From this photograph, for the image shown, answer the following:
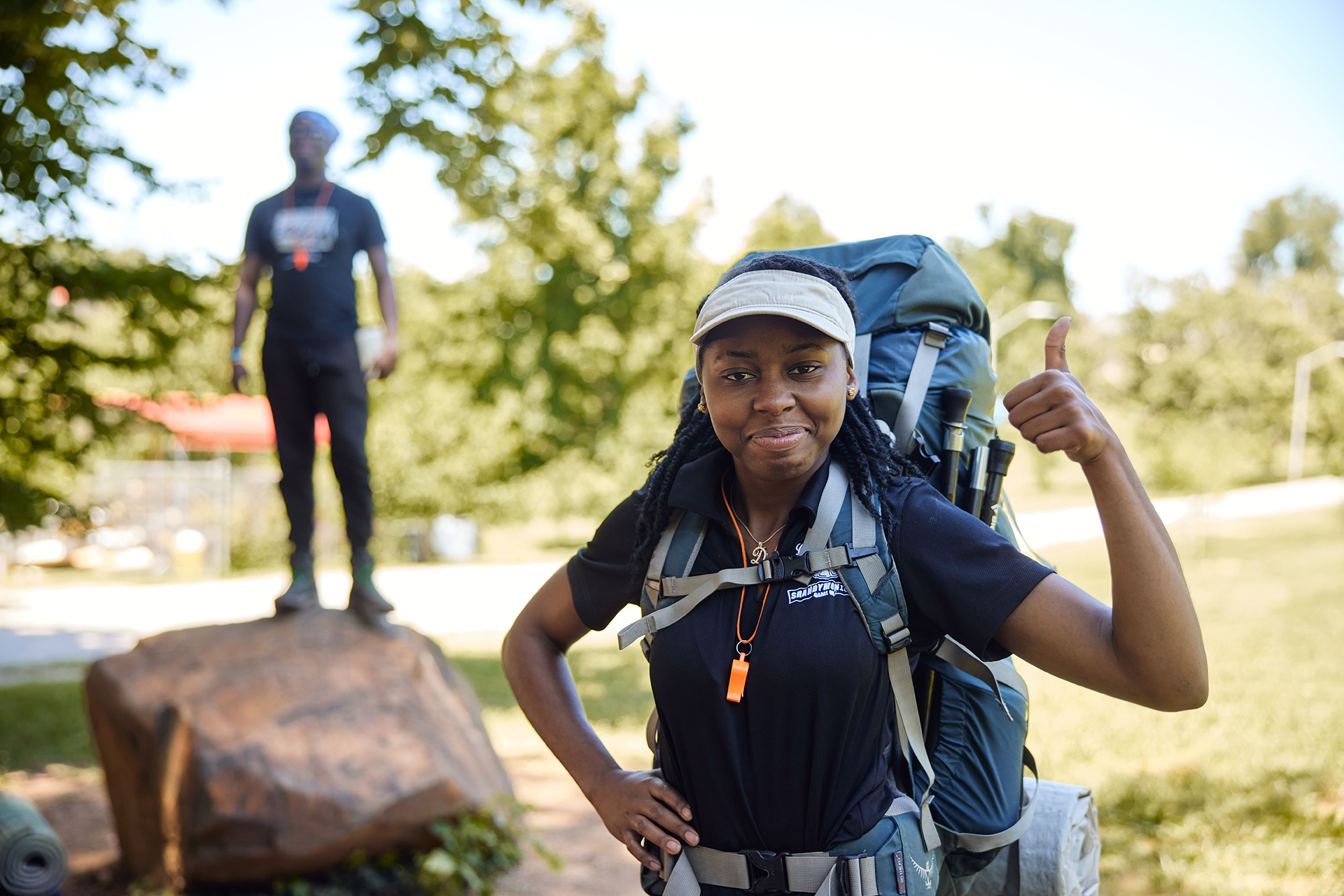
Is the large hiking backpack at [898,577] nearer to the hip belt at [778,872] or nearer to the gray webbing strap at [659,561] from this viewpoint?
the gray webbing strap at [659,561]

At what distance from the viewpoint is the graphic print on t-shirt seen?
4.79 m

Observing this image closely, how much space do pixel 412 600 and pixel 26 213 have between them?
8.65 m

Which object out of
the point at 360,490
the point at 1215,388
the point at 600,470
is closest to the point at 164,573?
the point at 600,470

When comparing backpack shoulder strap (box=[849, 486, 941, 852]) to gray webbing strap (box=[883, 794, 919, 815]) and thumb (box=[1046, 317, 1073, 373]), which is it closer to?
gray webbing strap (box=[883, 794, 919, 815])

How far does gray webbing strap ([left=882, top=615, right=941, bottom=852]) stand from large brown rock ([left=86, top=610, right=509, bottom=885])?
3.00 meters

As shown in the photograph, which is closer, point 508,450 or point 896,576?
point 896,576

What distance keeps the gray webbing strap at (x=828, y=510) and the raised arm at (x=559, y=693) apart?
20.7 inches

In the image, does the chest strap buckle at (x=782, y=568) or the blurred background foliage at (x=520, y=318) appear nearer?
the chest strap buckle at (x=782, y=568)

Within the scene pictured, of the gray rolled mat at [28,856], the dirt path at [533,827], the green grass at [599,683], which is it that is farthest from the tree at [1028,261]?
the gray rolled mat at [28,856]

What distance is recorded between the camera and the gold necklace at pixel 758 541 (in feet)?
5.50

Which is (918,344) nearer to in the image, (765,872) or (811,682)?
(811,682)

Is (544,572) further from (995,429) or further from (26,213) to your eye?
(995,429)

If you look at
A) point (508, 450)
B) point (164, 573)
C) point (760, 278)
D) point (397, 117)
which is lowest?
point (164, 573)

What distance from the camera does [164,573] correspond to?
55.2 feet
